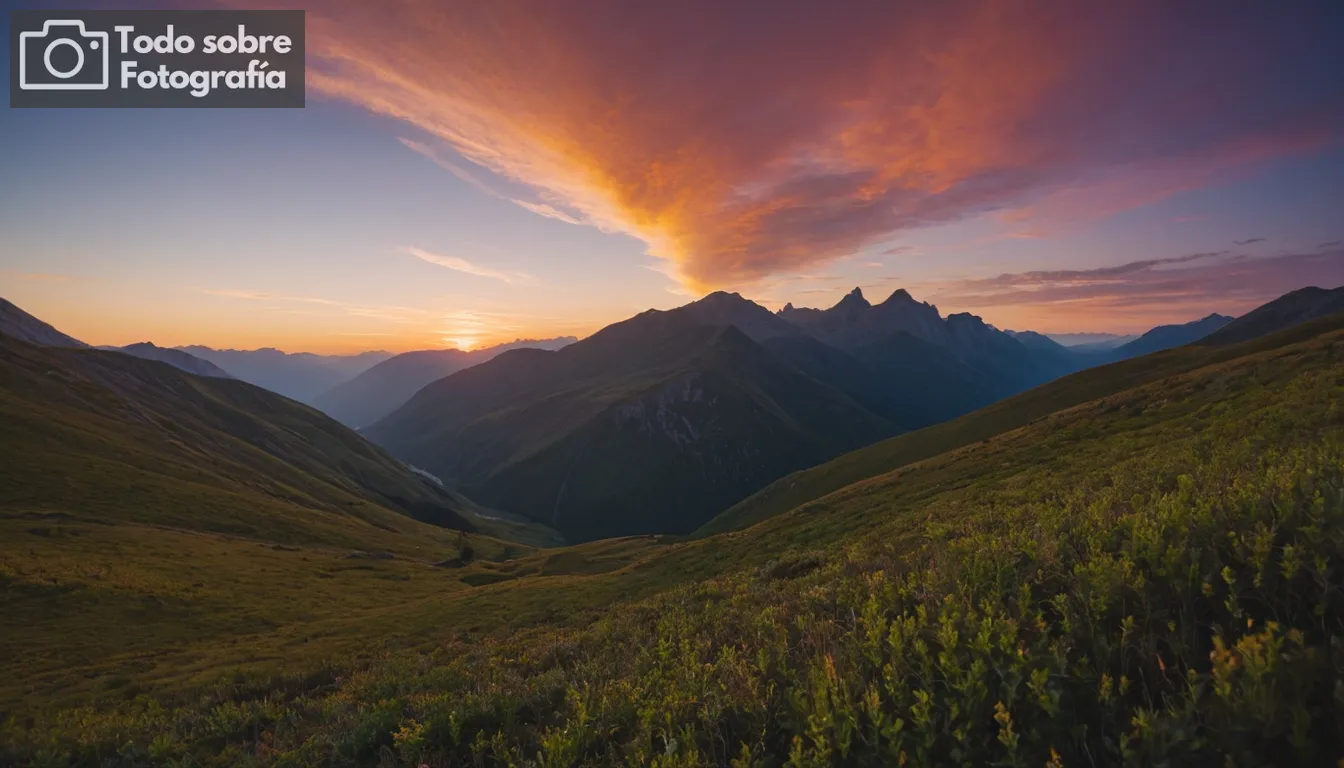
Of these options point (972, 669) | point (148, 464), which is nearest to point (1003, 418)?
point (972, 669)

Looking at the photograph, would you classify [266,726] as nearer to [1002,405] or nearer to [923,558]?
[923,558]

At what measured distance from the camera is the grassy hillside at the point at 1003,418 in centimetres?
6775

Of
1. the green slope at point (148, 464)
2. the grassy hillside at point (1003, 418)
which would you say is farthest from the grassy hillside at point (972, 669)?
the green slope at point (148, 464)

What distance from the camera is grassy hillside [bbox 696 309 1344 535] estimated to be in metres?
67.8

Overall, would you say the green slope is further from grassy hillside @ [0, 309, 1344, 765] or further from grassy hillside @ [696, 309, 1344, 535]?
grassy hillside @ [0, 309, 1344, 765]

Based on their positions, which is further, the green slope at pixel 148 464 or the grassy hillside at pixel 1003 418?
the green slope at pixel 148 464

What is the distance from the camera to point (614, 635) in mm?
14805

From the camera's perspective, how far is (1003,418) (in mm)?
75562

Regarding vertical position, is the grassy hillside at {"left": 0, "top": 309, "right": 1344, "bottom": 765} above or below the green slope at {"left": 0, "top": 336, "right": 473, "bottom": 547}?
above

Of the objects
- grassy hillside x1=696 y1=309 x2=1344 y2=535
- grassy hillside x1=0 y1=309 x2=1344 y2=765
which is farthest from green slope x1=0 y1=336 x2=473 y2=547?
grassy hillside x1=0 y1=309 x2=1344 y2=765

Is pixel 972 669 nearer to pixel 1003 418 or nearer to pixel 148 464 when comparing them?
pixel 1003 418

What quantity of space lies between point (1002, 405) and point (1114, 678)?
310ft

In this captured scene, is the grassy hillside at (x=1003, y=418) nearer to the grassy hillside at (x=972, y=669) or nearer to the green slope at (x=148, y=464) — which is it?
the grassy hillside at (x=972, y=669)

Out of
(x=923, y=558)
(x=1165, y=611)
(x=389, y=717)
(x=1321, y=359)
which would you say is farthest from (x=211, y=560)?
(x=1321, y=359)
